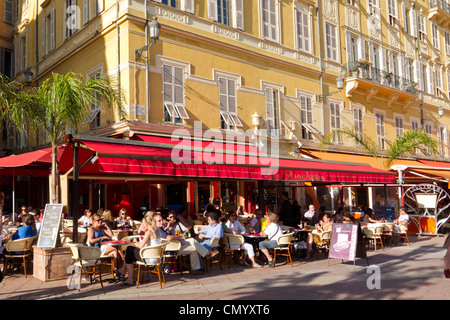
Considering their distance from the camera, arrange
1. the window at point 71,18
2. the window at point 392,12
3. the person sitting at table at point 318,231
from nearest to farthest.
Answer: the person sitting at table at point 318,231 → the window at point 71,18 → the window at point 392,12

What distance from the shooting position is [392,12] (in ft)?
82.1

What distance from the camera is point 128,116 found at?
1309 centimetres

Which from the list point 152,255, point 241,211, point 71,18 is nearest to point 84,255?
point 152,255

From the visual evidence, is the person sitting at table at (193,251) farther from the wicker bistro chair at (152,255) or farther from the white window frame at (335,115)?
the white window frame at (335,115)

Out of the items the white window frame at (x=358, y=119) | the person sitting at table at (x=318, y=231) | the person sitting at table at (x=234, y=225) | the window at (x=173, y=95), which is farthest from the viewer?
the white window frame at (x=358, y=119)

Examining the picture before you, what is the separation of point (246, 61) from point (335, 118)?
20.8 ft

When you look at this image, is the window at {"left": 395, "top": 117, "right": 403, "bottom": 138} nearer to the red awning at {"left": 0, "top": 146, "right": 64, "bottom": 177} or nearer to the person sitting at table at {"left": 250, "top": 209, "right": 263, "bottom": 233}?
the person sitting at table at {"left": 250, "top": 209, "right": 263, "bottom": 233}

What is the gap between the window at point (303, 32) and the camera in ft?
62.7

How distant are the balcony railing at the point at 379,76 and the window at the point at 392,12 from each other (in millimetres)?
3469

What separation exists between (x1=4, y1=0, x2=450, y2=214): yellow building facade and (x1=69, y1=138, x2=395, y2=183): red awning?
3638 millimetres

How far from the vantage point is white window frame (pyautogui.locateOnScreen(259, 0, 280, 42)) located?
57.0ft

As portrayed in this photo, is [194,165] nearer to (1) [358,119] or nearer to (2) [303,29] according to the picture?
(2) [303,29]

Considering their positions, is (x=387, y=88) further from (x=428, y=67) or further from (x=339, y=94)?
(x=428, y=67)

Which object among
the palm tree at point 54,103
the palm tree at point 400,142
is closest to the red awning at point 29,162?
the palm tree at point 54,103
